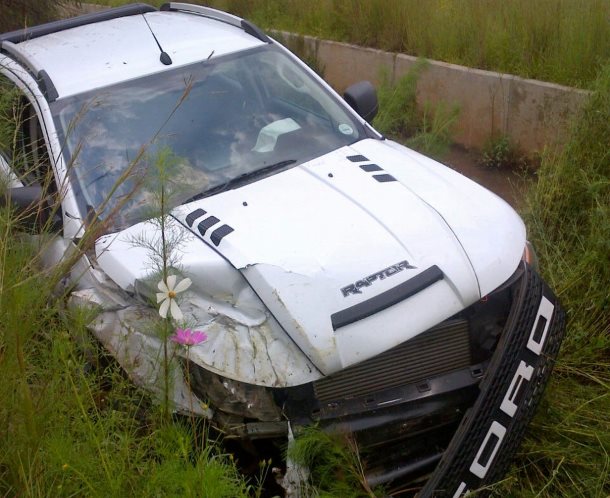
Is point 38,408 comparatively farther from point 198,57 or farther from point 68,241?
point 198,57

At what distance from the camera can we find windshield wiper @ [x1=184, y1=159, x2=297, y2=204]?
4039mm

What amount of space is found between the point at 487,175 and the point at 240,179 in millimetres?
3281

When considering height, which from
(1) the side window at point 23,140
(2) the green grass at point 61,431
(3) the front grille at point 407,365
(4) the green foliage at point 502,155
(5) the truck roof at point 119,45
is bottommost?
(4) the green foliage at point 502,155

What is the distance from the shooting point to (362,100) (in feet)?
16.4

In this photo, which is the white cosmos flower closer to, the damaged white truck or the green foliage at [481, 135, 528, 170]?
the damaged white truck

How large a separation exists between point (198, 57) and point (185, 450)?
2.61 metres

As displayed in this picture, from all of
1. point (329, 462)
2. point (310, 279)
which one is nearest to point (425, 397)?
point (329, 462)

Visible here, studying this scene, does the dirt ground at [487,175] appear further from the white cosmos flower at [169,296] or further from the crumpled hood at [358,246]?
the white cosmos flower at [169,296]

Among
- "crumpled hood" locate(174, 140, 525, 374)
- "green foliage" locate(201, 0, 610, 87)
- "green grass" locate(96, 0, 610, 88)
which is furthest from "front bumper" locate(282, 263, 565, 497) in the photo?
"green foliage" locate(201, 0, 610, 87)

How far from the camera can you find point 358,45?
8.55 metres

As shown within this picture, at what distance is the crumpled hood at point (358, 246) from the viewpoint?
3.28m

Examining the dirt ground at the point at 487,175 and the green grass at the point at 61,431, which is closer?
the green grass at the point at 61,431

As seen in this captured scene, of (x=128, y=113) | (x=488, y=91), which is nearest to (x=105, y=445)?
(x=128, y=113)

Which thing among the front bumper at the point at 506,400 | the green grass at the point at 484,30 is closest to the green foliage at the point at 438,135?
the green grass at the point at 484,30
